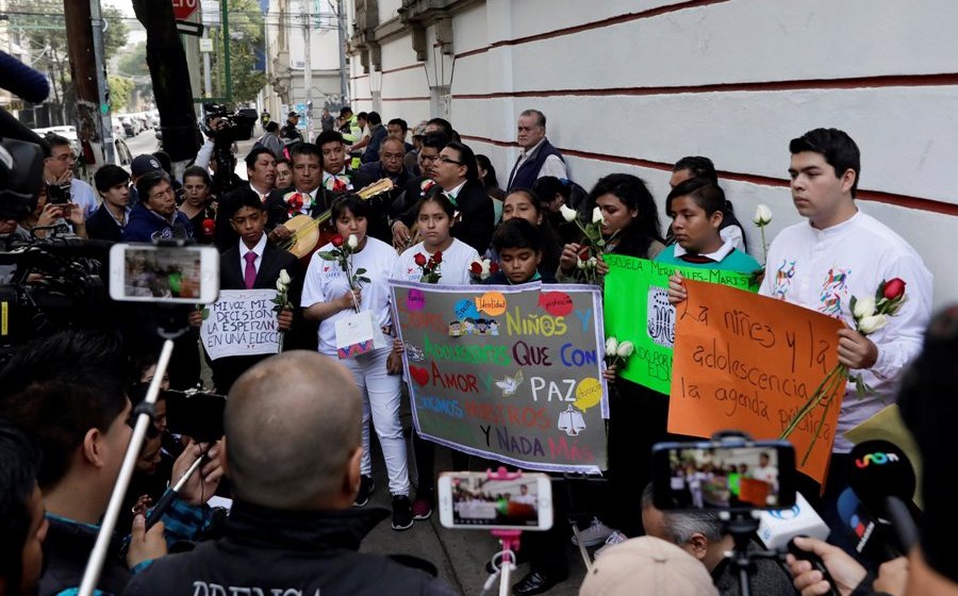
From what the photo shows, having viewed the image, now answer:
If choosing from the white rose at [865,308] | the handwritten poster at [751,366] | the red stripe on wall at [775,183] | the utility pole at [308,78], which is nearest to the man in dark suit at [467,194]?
the red stripe on wall at [775,183]

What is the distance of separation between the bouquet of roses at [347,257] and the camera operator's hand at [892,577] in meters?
3.77

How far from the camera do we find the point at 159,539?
246 cm

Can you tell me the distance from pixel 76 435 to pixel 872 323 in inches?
99.4

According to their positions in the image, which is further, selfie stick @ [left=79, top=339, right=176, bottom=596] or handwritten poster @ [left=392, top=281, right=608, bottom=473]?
handwritten poster @ [left=392, top=281, right=608, bottom=473]

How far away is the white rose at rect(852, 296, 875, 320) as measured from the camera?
311cm

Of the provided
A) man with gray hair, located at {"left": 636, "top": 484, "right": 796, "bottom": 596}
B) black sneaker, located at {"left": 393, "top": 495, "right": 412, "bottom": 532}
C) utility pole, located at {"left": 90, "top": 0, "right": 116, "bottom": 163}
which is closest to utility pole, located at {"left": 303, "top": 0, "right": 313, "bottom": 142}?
utility pole, located at {"left": 90, "top": 0, "right": 116, "bottom": 163}

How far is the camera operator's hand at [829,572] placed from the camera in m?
2.06

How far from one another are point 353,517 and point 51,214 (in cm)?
520

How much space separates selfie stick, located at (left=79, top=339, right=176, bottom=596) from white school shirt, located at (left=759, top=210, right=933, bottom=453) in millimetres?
2445

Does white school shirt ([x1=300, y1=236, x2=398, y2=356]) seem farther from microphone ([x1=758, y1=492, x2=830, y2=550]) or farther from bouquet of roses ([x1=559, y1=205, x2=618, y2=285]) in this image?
microphone ([x1=758, y1=492, x2=830, y2=550])

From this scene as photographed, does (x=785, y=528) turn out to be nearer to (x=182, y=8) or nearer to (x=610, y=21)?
(x=610, y=21)

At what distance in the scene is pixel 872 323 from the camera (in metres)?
3.09

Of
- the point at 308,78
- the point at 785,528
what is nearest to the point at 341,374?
the point at 785,528

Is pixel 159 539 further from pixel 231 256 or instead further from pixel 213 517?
pixel 231 256
